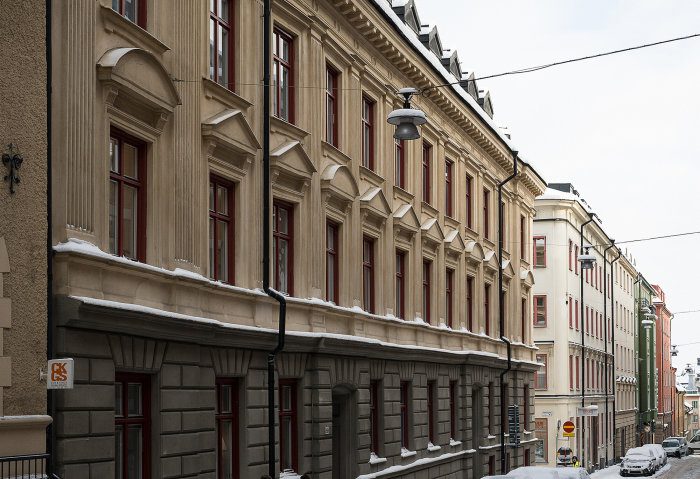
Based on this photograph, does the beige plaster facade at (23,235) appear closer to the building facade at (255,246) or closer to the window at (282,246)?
the building facade at (255,246)

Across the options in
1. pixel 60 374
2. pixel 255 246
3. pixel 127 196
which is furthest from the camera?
pixel 255 246

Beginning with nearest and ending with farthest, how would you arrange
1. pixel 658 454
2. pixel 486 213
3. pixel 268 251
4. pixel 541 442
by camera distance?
pixel 268 251, pixel 486 213, pixel 541 442, pixel 658 454

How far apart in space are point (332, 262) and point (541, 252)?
3697cm

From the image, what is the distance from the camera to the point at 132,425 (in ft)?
50.3

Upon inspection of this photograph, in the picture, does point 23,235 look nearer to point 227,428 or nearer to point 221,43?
point 227,428

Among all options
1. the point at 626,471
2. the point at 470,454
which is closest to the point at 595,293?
the point at 626,471

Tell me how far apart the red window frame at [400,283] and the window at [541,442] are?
2813 centimetres

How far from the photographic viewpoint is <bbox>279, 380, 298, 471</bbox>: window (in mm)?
20938

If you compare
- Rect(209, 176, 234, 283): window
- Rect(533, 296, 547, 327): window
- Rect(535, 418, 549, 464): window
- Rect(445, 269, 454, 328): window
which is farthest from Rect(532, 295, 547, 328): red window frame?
Rect(209, 176, 234, 283): window

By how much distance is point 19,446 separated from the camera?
40.2 ft

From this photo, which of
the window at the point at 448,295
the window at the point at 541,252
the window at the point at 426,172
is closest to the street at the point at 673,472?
the window at the point at 541,252

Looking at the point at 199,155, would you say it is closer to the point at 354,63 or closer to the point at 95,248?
the point at 95,248

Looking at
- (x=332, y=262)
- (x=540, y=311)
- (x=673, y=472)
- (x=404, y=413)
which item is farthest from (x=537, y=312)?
(x=332, y=262)

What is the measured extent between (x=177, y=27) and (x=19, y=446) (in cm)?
724
